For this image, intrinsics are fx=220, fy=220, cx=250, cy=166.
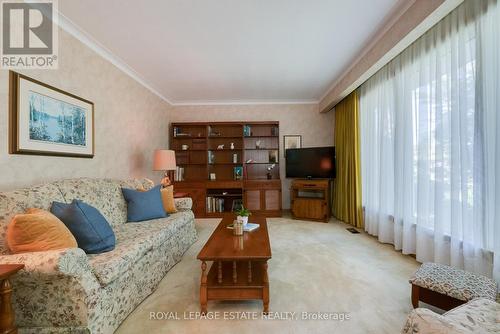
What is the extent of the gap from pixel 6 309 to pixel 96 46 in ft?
8.89

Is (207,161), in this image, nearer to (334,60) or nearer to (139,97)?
(139,97)

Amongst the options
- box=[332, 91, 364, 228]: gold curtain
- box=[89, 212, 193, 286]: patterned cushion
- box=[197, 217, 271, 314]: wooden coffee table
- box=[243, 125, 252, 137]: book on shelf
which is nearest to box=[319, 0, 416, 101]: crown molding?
box=[332, 91, 364, 228]: gold curtain

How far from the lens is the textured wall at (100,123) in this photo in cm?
188

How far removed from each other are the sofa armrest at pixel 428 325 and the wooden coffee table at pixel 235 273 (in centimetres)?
90

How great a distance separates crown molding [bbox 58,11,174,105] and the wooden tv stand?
348cm

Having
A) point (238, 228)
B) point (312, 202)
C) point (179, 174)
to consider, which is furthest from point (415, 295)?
point (179, 174)

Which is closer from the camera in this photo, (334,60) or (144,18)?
(144,18)

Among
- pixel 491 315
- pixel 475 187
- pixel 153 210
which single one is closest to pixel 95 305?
pixel 153 210

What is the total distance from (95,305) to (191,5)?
245 centimetres

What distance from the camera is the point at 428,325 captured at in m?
0.89

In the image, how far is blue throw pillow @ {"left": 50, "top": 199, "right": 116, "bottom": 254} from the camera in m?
1.70

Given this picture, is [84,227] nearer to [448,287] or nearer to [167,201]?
[167,201]

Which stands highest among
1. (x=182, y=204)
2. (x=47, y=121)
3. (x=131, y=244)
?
(x=47, y=121)

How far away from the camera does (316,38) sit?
8.35 ft
